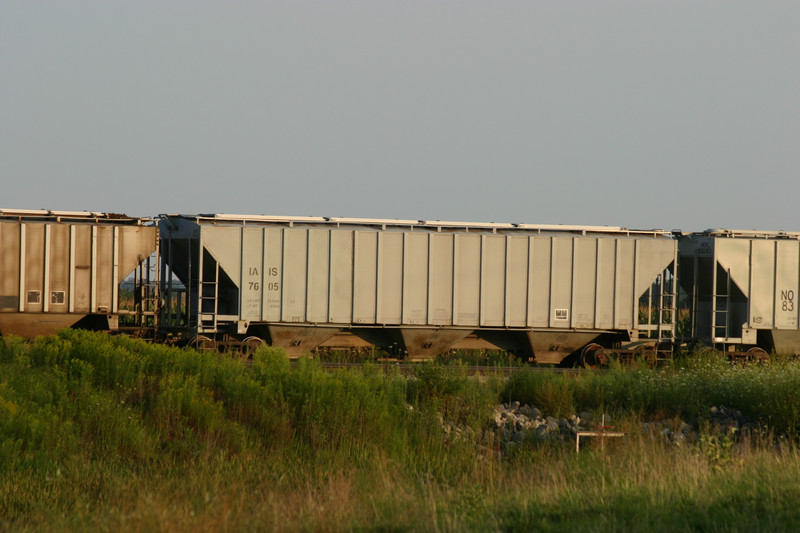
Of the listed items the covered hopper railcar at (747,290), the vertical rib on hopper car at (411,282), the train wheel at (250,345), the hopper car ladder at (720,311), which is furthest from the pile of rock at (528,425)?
the covered hopper railcar at (747,290)

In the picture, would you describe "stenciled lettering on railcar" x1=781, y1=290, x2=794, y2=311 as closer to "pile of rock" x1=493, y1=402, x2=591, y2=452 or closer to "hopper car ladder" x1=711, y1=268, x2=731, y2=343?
"hopper car ladder" x1=711, y1=268, x2=731, y2=343

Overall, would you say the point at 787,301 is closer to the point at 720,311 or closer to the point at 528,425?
the point at 720,311

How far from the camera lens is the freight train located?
19.4 metres

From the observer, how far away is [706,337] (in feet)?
71.9

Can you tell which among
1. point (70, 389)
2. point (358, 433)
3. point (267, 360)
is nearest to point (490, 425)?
point (358, 433)

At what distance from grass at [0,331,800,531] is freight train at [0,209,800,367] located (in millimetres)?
3496

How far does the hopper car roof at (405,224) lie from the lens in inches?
784

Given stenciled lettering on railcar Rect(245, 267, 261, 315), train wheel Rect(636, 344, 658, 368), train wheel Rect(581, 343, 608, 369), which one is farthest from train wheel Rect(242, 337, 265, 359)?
train wheel Rect(636, 344, 658, 368)

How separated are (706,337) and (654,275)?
8.07ft

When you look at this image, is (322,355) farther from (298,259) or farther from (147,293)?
(147,293)

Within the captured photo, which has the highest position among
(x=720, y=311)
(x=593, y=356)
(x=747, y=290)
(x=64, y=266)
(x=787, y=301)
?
(x=64, y=266)

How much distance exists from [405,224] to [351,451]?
9.96 metres

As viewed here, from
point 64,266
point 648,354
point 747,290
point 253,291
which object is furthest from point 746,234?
point 64,266

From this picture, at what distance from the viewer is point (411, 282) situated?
66.5ft
